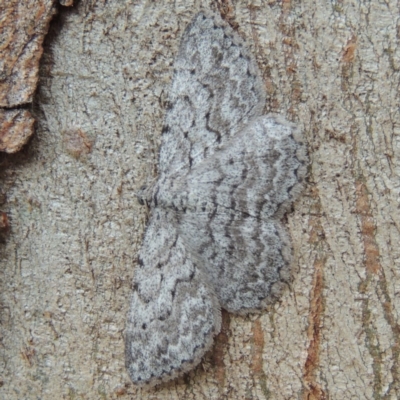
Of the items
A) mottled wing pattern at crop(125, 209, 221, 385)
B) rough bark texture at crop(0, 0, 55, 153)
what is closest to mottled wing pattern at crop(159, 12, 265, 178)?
mottled wing pattern at crop(125, 209, 221, 385)

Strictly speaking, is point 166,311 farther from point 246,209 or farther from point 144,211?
point 246,209

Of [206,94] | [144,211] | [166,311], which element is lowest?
[166,311]

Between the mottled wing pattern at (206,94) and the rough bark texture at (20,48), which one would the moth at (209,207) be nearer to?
the mottled wing pattern at (206,94)

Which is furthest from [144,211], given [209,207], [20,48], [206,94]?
[20,48]

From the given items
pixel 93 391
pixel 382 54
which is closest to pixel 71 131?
pixel 93 391

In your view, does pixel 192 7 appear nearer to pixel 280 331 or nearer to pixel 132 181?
pixel 132 181
